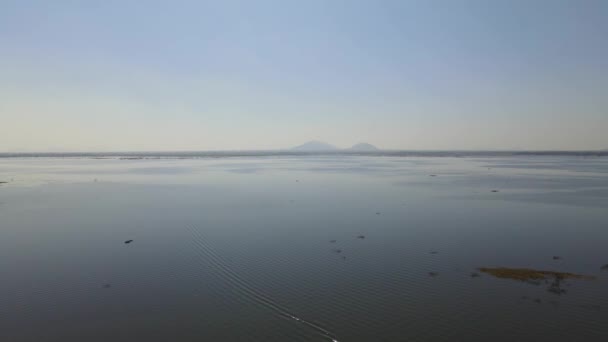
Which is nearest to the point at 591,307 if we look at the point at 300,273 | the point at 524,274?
the point at 524,274

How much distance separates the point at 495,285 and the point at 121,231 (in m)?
17.0

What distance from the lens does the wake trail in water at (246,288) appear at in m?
7.99

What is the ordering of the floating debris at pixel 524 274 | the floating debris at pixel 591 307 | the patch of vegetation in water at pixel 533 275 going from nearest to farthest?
the floating debris at pixel 591 307 → the patch of vegetation in water at pixel 533 275 → the floating debris at pixel 524 274

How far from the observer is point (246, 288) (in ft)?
33.4

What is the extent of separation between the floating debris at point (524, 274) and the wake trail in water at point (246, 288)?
6.82m

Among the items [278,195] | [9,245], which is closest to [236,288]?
[9,245]

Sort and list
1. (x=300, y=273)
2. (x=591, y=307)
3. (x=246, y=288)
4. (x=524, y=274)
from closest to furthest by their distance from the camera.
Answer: (x=591, y=307) → (x=246, y=288) → (x=524, y=274) → (x=300, y=273)

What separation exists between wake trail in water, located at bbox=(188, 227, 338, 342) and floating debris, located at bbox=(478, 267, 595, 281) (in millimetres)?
6817

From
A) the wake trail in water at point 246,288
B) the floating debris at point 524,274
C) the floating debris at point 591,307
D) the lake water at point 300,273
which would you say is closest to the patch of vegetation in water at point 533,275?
the floating debris at point 524,274

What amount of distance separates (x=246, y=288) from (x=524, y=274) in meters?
9.23

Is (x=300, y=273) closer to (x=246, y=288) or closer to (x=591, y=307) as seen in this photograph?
(x=246, y=288)

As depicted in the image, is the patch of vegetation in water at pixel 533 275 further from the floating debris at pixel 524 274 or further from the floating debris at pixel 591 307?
the floating debris at pixel 591 307

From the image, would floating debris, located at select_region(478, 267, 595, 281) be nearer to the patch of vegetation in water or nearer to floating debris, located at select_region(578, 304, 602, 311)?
the patch of vegetation in water

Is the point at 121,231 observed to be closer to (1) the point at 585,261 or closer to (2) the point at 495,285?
(2) the point at 495,285
